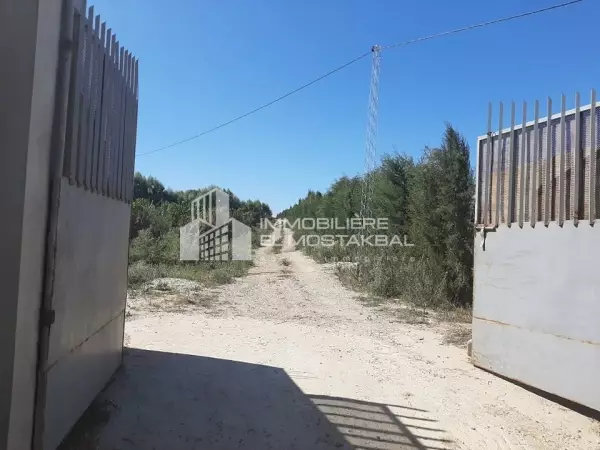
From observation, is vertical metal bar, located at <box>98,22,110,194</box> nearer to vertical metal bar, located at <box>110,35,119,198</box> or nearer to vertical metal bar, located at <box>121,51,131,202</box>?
vertical metal bar, located at <box>110,35,119,198</box>

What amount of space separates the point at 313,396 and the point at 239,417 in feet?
2.88

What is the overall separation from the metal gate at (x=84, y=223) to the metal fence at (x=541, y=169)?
4302mm

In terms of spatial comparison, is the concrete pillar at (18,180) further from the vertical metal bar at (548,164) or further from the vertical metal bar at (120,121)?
the vertical metal bar at (548,164)

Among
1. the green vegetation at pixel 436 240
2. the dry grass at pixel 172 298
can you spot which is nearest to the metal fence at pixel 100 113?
the dry grass at pixel 172 298

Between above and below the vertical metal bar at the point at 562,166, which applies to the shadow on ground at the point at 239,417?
below

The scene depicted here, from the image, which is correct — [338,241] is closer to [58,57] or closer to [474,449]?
[474,449]

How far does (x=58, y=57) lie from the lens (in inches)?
103

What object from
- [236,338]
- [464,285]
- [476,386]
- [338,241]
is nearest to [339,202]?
[338,241]

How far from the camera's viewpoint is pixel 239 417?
4.07m

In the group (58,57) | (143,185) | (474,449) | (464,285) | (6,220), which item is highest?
(143,185)

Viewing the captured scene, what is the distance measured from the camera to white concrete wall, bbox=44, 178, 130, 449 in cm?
294

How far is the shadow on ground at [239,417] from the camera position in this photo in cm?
359

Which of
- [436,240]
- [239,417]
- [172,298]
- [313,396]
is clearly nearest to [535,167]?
[313,396]

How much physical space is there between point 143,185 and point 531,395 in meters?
39.1
